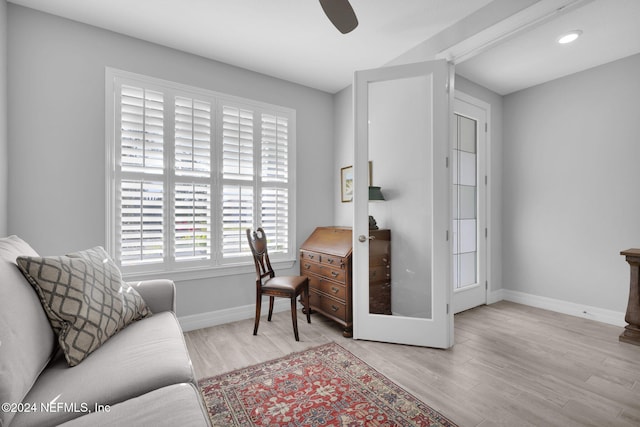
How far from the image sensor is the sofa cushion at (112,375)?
1.02 m

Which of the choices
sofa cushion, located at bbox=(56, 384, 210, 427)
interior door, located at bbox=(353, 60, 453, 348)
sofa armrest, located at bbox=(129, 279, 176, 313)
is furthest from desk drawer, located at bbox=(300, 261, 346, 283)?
sofa cushion, located at bbox=(56, 384, 210, 427)

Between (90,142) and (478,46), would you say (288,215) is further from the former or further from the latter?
(478,46)

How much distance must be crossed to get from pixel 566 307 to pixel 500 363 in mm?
1794

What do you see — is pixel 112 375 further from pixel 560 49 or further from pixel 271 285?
pixel 560 49

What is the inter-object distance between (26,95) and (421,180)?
318 centimetres

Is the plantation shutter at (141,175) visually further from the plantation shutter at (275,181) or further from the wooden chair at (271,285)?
the plantation shutter at (275,181)

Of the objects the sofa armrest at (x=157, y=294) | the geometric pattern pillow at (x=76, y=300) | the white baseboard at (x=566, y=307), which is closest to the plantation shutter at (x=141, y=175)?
the sofa armrest at (x=157, y=294)

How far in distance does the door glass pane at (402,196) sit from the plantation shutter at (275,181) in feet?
3.87

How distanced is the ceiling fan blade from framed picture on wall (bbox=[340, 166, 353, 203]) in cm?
204

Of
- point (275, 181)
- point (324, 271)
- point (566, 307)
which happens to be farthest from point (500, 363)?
point (275, 181)

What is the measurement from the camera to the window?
8.46 feet

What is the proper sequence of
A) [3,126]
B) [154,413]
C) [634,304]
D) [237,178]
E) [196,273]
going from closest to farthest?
[154,413]
[3,126]
[634,304]
[196,273]
[237,178]

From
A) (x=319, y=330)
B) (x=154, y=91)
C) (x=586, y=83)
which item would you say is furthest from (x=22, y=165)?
(x=586, y=83)

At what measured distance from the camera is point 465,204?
350 centimetres
